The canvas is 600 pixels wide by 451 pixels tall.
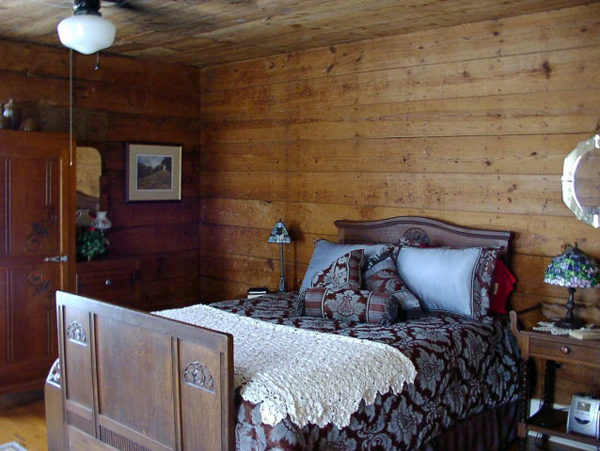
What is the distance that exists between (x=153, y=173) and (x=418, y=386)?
312cm

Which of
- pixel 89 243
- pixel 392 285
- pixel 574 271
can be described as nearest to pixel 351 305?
pixel 392 285

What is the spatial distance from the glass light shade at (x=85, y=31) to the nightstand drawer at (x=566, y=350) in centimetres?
258

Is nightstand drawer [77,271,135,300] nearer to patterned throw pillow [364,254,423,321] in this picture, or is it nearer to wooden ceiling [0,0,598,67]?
wooden ceiling [0,0,598,67]

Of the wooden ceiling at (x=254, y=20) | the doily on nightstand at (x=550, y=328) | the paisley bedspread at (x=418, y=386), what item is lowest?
the paisley bedspread at (x=418, y=386)

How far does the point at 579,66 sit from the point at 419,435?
210 cm

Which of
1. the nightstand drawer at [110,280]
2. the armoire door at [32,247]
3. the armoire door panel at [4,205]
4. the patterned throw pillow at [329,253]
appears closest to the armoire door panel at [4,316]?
the armoire door at [32,247]

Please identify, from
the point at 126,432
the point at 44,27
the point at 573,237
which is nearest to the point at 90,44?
the point at 44,27

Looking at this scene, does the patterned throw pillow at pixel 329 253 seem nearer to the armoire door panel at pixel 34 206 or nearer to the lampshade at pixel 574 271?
the lampshade at pixel 574 271

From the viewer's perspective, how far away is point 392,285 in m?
3.68

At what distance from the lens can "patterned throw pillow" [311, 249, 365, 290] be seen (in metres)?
3.74

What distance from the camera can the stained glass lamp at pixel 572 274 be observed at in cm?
322

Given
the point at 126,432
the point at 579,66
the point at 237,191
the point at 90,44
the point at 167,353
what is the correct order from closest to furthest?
the point at 167,353 < the point at 126,432 < the point at 90,44 < the point at 579,66 < the point at 237,191

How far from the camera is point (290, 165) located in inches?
195

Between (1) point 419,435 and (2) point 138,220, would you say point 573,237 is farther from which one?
(2) point 138,220
